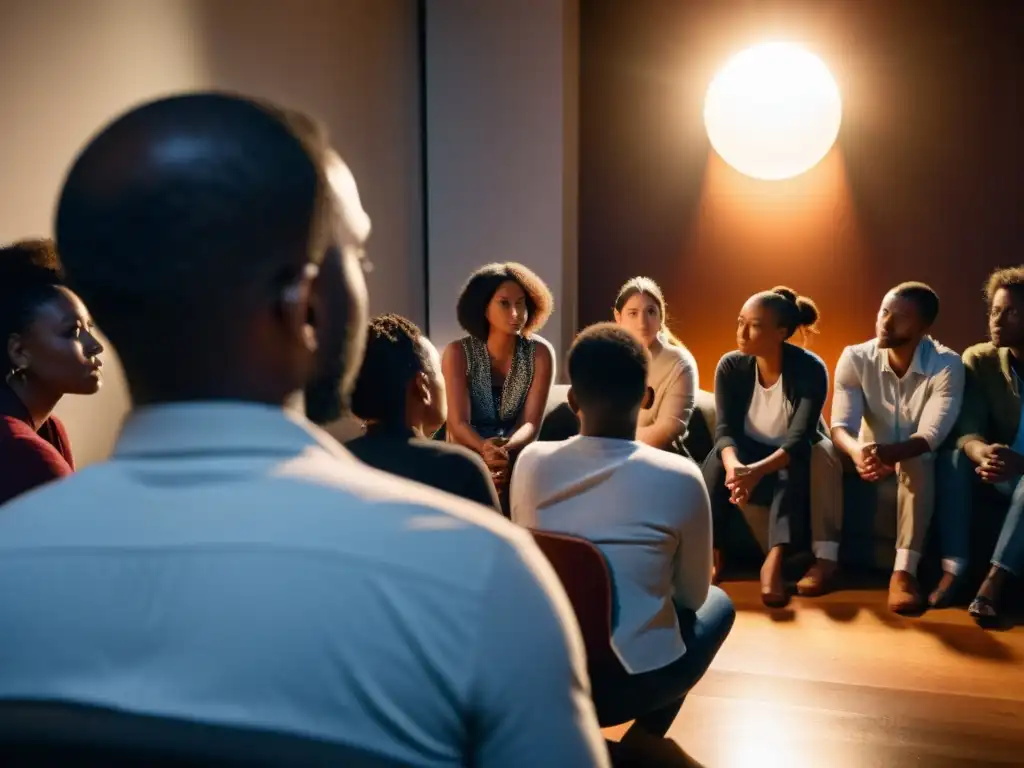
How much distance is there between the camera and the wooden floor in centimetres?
227

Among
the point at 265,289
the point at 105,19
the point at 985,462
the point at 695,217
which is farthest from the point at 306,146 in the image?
the point at 695,217

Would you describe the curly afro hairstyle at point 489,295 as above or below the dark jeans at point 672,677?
above

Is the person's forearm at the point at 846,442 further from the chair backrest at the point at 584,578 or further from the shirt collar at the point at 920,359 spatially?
the chair backrest at the point at 584,578

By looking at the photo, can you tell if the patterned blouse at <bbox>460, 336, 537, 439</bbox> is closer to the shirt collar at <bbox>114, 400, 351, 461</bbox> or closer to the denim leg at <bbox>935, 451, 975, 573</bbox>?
the denim leg at <bbox>935, 451, 975, 573</bbox>

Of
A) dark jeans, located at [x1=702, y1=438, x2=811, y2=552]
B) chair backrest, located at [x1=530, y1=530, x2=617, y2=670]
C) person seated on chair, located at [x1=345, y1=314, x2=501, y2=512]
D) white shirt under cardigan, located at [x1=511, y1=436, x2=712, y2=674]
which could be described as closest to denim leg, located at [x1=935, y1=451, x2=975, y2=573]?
dark jeans, located at [x1=702, y1=438, x2=811, y2=552]

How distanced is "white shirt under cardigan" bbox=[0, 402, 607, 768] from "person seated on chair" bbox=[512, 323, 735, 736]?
119 centimetres

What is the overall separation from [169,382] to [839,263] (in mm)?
4610

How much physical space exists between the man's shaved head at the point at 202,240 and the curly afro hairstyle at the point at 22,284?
55.7 inches

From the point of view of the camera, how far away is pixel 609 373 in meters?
1.91

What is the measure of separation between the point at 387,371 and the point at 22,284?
2.44 ft

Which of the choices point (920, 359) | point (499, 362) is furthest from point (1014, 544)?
point (499, 362)

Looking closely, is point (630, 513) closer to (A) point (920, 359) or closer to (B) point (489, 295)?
(B) point (489, 295)

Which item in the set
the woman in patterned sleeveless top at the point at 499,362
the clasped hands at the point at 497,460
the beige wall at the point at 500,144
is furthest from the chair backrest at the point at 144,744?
the beige wall at the point at 500,144

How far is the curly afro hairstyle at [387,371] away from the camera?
5.87 feet
